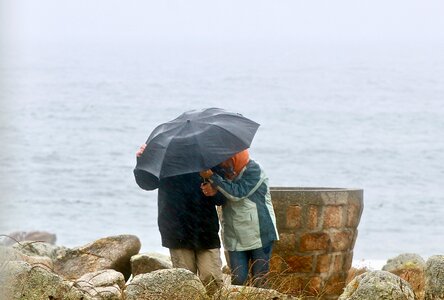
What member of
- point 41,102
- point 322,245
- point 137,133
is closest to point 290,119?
point 137,133

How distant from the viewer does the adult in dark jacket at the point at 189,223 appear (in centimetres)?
650

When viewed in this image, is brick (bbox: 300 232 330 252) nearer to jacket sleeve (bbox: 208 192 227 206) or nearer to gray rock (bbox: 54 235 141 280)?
jacket sleeve (bbox: 208 192 227 206)

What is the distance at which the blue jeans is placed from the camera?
6602mm

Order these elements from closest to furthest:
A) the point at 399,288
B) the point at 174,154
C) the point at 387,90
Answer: the point at 399,288, the point at 174,154, the point at 387,90

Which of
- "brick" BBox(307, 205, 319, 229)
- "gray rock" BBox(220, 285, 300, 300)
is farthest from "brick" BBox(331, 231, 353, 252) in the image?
"gray rock" BBox(220, 285, 300, 300)

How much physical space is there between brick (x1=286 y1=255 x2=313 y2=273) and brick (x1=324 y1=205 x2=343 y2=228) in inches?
10.3

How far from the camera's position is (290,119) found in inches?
2425

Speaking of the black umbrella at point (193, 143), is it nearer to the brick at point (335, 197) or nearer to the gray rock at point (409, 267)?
the brick at point (335, 197)

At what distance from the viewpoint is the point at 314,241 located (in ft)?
24.6

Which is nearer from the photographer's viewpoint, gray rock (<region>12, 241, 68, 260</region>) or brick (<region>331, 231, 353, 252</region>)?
brick (<region>331, 231, 353, 252</region>)

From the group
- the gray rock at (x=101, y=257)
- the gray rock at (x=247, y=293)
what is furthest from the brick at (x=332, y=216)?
the gray rock at (x=247, y=293)

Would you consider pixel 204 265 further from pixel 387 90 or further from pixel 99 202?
pixel 387 90

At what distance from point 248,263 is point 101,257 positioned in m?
1.56

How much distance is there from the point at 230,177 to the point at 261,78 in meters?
64.9
